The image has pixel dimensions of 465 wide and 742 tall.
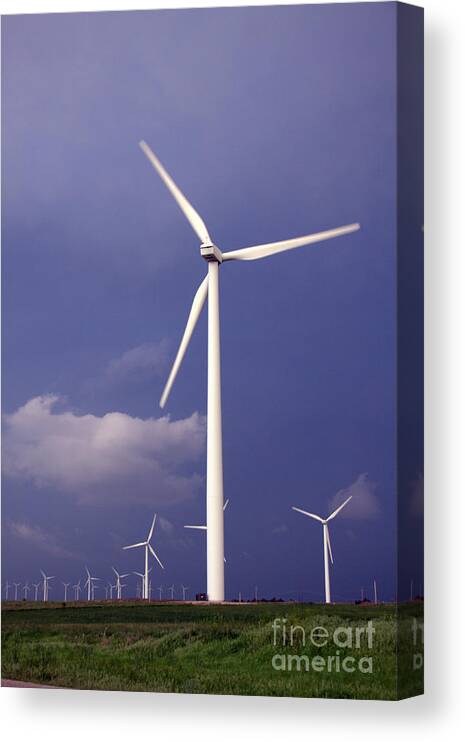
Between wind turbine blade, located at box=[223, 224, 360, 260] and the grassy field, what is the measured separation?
4.22m

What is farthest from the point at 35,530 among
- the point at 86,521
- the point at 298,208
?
the point at 298,208

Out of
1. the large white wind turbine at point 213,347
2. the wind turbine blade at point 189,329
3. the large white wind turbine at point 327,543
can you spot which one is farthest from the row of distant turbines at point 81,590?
the wind turbine blade at point 189,329

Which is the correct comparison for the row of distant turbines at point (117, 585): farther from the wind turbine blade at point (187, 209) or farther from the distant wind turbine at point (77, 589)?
the wind turbine blade at point (187, 209)

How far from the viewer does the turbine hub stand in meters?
24.5

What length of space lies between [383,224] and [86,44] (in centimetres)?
448

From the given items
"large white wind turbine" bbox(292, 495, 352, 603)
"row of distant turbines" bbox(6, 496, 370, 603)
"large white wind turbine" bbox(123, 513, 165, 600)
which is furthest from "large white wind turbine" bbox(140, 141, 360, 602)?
"large white wind turbine" bbox(292, 495, 352, 603)

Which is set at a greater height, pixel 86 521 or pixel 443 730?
pixel 86 521

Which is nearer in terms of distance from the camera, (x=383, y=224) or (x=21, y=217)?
(x=383, y=224)

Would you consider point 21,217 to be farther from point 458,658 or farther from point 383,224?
point 458,658

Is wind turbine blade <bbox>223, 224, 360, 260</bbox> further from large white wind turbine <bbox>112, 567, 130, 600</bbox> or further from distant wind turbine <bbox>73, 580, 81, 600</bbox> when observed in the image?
distant wind turbine <bbox>73, 580, 81, 600</bbox>

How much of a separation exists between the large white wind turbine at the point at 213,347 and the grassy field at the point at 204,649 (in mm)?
585

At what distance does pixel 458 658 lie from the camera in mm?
23719

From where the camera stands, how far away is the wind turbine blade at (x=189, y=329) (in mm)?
24719

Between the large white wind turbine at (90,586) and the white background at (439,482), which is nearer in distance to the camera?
the white background at (439,482)
